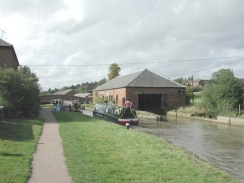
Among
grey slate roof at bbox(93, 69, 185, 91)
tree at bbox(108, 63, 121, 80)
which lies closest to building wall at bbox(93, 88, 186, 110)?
grey slate roof at bbox(93, 69, 185, 91)

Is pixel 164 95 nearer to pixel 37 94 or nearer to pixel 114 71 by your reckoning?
pixel 37 94

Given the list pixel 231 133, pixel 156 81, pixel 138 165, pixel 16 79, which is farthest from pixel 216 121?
pixel 138 165

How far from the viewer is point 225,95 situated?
25.0m

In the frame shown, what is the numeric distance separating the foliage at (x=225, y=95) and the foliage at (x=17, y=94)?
54.6 feet

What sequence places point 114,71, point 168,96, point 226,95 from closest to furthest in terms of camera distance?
point 226,95 → point 168,96 → point 114,71

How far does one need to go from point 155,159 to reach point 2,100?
544 inches

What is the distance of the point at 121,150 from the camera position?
9.27 m

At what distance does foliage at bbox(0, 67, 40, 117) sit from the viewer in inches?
719

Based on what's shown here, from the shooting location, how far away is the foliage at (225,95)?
960 inches

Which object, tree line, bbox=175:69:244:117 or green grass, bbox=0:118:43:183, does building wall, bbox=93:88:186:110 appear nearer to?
tree line, bbox=175:69:244:117

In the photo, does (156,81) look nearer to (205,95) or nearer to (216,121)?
(205,95)

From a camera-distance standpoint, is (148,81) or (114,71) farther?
(114,71)

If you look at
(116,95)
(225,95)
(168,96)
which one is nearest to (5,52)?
(116,95)

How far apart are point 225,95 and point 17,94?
18.1 m
